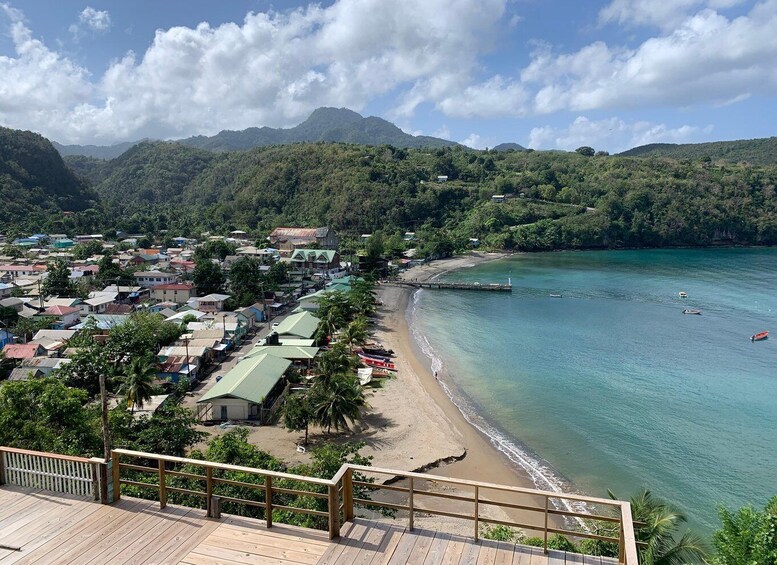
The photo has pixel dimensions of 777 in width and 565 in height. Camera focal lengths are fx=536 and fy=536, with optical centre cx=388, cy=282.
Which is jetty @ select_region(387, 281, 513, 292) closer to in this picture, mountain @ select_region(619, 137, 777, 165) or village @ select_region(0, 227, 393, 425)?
village @ select_region(0, 227, 393, 425)

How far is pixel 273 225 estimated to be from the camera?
11012 cm

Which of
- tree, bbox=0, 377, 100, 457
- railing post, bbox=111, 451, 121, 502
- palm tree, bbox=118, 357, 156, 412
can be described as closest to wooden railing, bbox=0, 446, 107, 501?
railing post, bbox=111, 451, 121, 502

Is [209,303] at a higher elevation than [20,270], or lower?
lower

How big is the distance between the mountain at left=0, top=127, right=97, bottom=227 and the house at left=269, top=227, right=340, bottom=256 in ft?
158

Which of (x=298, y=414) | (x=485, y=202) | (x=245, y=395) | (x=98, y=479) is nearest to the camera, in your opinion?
(x=98, y=479)

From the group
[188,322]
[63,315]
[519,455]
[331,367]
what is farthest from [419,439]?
[63,315]

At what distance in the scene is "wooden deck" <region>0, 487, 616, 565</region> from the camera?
630 cm

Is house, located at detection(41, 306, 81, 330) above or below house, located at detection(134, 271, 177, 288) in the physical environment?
below

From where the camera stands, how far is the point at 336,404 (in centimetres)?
2170

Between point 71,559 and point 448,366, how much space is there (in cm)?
2915

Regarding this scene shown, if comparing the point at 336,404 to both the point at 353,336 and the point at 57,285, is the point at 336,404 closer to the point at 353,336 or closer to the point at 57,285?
the point at 353,336

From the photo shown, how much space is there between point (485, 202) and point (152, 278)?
78235 millimetres

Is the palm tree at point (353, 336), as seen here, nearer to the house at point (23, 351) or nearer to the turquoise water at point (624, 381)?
the turquoise water at point (624, 381)

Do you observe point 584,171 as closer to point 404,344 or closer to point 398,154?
point 398,154
